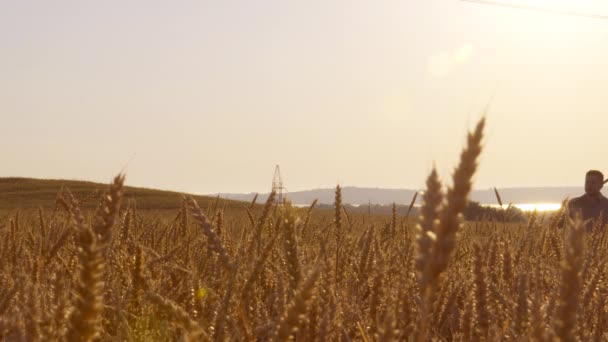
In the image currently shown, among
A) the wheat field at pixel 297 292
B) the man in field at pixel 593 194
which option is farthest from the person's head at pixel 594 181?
the wheat field at pixel 297 292

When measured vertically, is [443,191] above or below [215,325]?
above

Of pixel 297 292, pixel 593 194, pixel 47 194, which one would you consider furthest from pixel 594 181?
pixel 47 194

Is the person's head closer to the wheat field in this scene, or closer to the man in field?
the man in field

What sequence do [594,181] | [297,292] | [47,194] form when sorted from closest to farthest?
1. [297,292]
2. [594,181]
3. [47,194]

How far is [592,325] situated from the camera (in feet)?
6.64

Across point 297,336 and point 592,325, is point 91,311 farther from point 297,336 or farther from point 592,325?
point 592,325

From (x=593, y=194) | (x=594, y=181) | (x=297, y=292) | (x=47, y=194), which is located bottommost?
(x=297, y=292)

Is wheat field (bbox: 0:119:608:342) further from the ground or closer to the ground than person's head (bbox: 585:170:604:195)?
closer to the ground

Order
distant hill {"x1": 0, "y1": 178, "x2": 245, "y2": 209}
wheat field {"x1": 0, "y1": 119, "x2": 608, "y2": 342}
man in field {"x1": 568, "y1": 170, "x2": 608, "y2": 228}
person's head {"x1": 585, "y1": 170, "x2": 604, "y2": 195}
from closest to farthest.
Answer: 1. wheat field {"x1": 0, "y1": 119, "x2": 608, "y2": 342}
2. man in field {"x1": 568, "y1": 170, "x2": 608, "y2": 228}
3. person's head {"x1": 585, "y1": 170, "x2": 604, "y2": 195}
4. distant hill {"x1": 0, "y1": 178, "x2": 245, "y2": 209}

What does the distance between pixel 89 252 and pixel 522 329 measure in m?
0.86

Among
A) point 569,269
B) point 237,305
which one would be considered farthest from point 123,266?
point 569,269

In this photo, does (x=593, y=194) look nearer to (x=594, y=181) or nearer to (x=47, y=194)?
(x=594, y=181)

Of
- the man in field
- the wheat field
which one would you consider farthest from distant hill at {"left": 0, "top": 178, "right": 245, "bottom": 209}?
the wheat field

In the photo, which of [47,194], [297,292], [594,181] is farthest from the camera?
[47,194]
